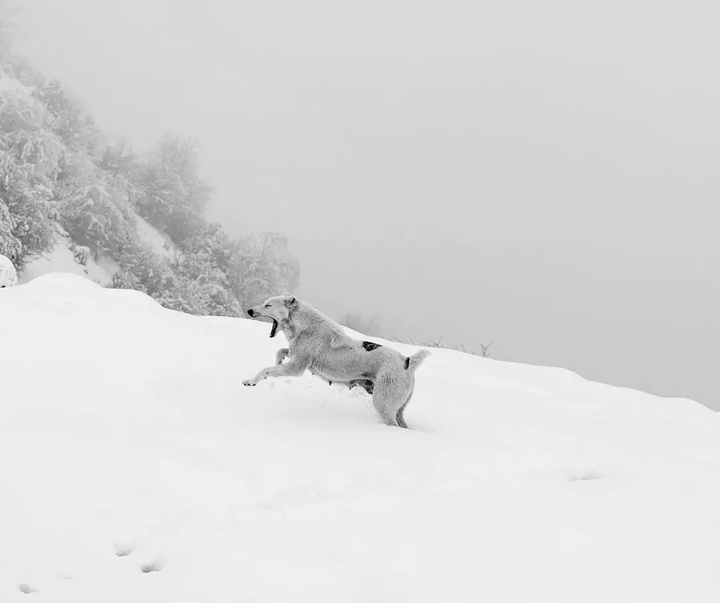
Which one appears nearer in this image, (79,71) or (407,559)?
(407,559)

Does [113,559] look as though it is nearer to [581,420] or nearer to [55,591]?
[55,591]

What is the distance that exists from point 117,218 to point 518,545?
2113cm

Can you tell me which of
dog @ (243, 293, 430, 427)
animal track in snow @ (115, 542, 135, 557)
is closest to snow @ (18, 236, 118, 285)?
dog @ (243, 293, 430, 427)

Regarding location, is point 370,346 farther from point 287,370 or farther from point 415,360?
point 287,370

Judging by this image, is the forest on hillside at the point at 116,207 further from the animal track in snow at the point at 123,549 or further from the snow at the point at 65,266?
the animal track in snow at the point at 123,549

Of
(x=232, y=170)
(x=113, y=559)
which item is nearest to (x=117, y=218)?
(x=113, y=559)

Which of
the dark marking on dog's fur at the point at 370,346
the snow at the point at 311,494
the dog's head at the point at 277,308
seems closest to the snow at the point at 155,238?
the snow at the point at 311,494

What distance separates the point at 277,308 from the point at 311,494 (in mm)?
2370

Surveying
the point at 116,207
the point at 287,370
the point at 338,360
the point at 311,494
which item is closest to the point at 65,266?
the point at 116,207

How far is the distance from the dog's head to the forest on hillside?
12750mm

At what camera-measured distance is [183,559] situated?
235 centimetres

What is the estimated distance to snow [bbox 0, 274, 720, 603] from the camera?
224 centimetres

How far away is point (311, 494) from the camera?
9.96 feet

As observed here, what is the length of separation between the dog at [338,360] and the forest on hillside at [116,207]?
1290cm
